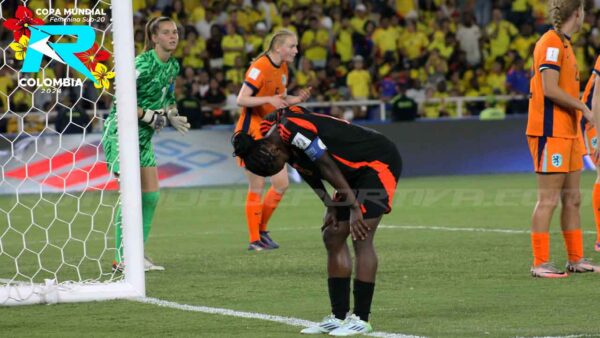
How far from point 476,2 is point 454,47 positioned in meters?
3.16

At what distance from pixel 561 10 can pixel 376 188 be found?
284cm

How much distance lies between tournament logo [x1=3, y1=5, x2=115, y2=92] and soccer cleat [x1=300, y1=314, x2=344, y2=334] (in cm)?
278

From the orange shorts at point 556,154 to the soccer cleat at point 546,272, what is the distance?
0.74m

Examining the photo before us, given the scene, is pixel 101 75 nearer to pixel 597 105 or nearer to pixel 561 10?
pixel 561 10

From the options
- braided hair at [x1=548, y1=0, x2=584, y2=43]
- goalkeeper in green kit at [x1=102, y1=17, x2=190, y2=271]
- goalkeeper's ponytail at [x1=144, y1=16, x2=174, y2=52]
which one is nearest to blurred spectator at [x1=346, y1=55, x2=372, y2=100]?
goalkeeper's ponytail at [x1=144, y1=16, x2=174, y2=52]

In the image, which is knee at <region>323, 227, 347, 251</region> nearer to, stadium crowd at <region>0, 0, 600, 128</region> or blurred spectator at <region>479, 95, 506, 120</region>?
stadium crowd at <region>0, 0, 600, 128</region>

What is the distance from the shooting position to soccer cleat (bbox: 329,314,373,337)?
21.8 feet

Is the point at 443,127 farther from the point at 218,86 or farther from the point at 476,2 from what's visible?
the point at 476,2

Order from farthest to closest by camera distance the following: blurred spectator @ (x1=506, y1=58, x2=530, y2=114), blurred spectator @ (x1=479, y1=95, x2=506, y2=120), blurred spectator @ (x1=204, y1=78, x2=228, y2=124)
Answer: blurred spectator @ (x1=506, y1=58, x2=530, y2=114)
blurred spectator @ (x1=479, y1=95, x2=506, y2=120)
blurred spectator @ (x1=204, y1=78, x2=228, y2=124)

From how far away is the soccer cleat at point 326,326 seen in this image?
264 inches

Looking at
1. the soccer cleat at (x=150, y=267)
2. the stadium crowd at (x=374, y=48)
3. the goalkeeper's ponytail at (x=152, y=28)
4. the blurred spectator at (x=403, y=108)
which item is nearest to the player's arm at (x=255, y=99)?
the goalkeeper's ponytail at (x=152, y=28)

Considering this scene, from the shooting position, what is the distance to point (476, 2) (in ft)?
93.5

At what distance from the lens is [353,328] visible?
6.64m

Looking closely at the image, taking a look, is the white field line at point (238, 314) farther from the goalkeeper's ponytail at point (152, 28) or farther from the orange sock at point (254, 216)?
the orange sock at point (254, 216)
